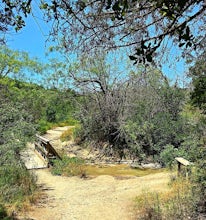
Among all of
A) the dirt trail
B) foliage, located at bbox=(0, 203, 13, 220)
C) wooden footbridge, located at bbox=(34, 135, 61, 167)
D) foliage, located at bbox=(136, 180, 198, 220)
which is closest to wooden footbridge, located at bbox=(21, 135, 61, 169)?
wooden footbridge, located at bbox=(34, 135, 61, 167)

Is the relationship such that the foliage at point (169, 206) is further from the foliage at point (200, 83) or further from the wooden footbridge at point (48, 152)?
the wooden footbridge at point (48, 152)

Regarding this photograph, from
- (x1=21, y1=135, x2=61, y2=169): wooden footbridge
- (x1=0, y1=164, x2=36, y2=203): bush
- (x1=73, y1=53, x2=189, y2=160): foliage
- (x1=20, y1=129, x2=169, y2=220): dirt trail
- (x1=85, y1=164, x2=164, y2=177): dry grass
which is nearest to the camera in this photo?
(x1=20, y1=129, x2=169, y2=220): dirt trail

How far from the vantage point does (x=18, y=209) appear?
5828 mm

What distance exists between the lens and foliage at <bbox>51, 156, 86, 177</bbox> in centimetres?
1008

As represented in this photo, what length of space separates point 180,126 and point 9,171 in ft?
26.0

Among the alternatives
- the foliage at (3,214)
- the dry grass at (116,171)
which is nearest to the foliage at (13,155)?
the foliage at (3,214)

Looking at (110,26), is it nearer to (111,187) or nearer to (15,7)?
(15,7)

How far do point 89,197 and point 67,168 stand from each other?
337cm

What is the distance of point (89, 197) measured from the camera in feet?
23.1

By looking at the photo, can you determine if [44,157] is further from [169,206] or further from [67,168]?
[169,206]

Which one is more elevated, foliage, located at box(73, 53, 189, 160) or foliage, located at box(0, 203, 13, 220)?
foliage, located at box(73, 53, 189, 160)

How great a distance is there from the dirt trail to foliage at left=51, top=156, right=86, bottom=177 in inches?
16.3

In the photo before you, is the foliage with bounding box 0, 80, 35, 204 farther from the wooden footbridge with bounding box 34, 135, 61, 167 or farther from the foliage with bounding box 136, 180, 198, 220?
the wooden footbridge with bounding box 34, 135, 61, 167

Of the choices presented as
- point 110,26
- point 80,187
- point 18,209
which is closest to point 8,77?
point 80,187
